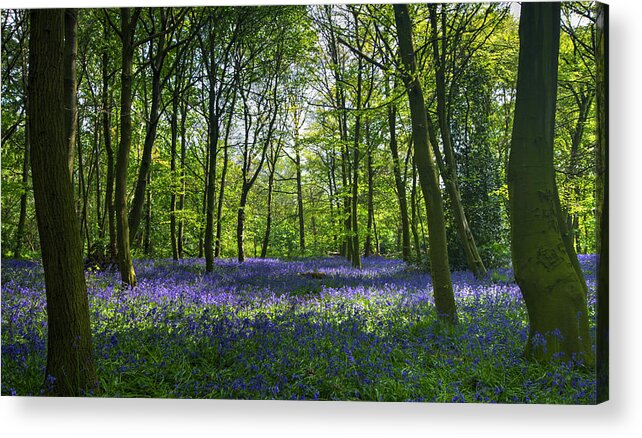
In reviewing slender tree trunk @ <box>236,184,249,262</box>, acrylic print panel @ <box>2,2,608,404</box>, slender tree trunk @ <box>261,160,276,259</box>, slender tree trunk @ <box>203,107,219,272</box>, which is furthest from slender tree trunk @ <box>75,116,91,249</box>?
slender tree trunk @ <box>261,160,276,259</box>

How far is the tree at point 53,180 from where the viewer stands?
3.55 m

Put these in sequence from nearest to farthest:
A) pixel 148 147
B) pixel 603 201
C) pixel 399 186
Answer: pixel 603 201
pixel 148 147
pixel 399 186

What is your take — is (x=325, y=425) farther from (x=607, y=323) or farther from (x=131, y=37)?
(x=131, y=37)

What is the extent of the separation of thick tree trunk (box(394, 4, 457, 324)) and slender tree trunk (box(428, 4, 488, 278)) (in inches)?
9.9

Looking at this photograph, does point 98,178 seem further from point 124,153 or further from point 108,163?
point 124,153

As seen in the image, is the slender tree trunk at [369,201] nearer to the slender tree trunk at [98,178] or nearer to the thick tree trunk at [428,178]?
the thick tree trunk at [428,178]

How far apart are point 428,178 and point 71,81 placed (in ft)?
12.4

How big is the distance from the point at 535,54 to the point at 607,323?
2501 millimetres

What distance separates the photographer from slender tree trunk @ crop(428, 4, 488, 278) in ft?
15.9

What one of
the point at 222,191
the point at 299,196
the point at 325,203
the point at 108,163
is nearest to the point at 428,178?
the point at 325,203

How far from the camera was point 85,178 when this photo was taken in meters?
5.07

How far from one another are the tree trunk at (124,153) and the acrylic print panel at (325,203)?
0.02m

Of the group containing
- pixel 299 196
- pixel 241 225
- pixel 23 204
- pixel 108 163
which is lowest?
pixel 241 225

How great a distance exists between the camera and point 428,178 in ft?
15.8
